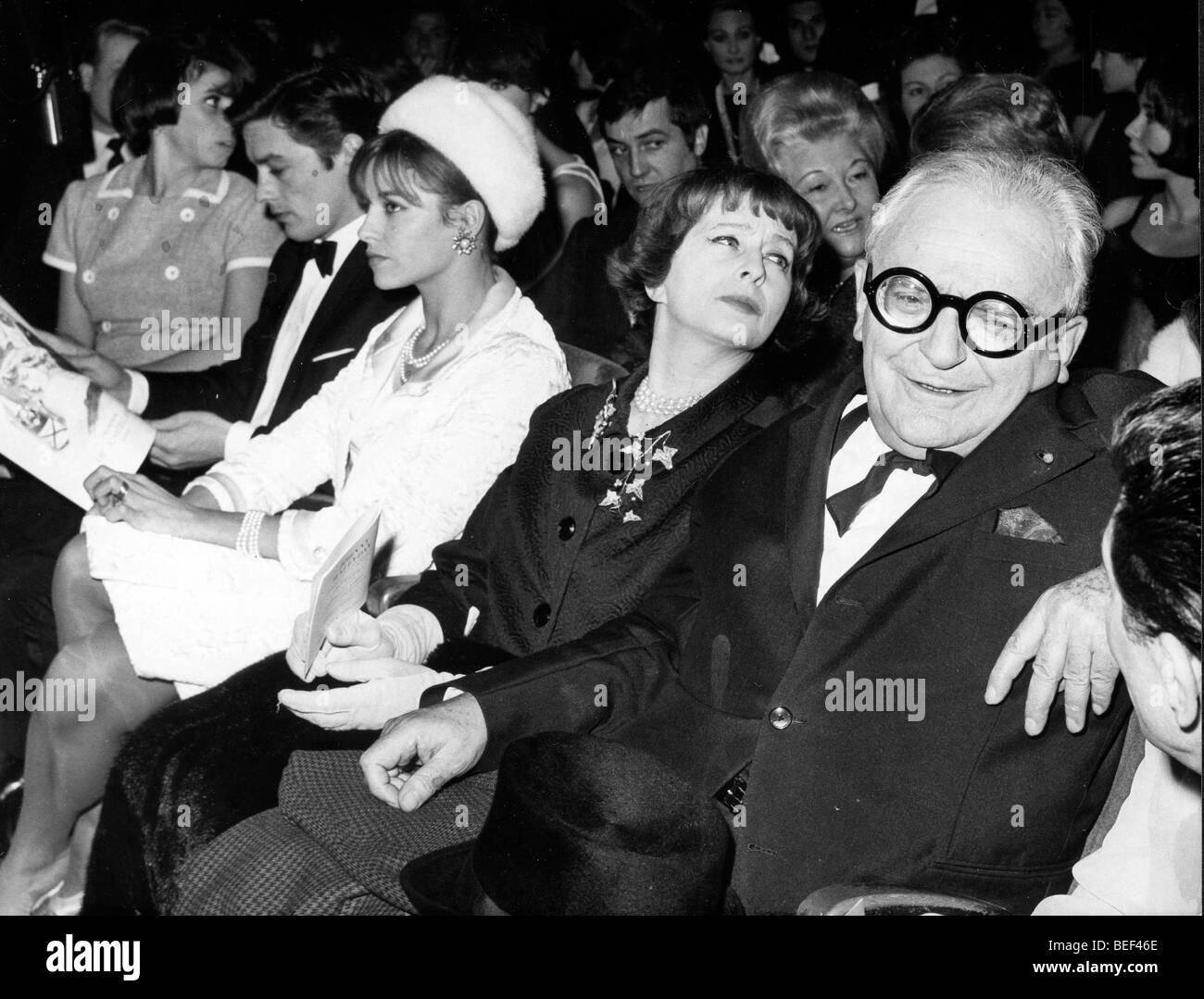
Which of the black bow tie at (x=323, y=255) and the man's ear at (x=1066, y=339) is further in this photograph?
the black bow tie at (x=323, y=255)

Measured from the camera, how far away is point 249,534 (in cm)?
216

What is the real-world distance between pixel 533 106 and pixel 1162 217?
106 centimetres

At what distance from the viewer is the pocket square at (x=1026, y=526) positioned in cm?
158

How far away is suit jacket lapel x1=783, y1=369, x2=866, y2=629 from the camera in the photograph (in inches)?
65.4

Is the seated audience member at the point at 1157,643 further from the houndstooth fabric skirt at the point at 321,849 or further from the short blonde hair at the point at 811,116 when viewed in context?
the short blonde hair at the point at 811,116

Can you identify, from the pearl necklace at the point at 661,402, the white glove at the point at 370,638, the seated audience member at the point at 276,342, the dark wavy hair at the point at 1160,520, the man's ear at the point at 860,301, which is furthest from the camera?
the seated audience member at the point at 276,342

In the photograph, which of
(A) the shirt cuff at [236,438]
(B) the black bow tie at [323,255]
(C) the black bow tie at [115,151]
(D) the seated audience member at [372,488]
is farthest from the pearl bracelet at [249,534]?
(C) the black bow tie at [115,151]

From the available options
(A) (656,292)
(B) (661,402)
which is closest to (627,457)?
(B) (661,402)

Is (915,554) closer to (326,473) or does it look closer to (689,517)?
(689,517)

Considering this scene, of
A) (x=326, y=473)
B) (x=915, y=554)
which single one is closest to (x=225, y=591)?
(x=326, y=473)

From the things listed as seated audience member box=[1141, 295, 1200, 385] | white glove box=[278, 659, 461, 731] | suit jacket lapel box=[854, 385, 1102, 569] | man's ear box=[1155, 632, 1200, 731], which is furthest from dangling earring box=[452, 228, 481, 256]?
man's ear box=[1155, 632, 1200, 731]

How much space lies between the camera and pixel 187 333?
2357mm

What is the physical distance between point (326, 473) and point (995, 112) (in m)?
Answer: 1.25

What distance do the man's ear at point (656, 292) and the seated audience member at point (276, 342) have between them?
463mm
